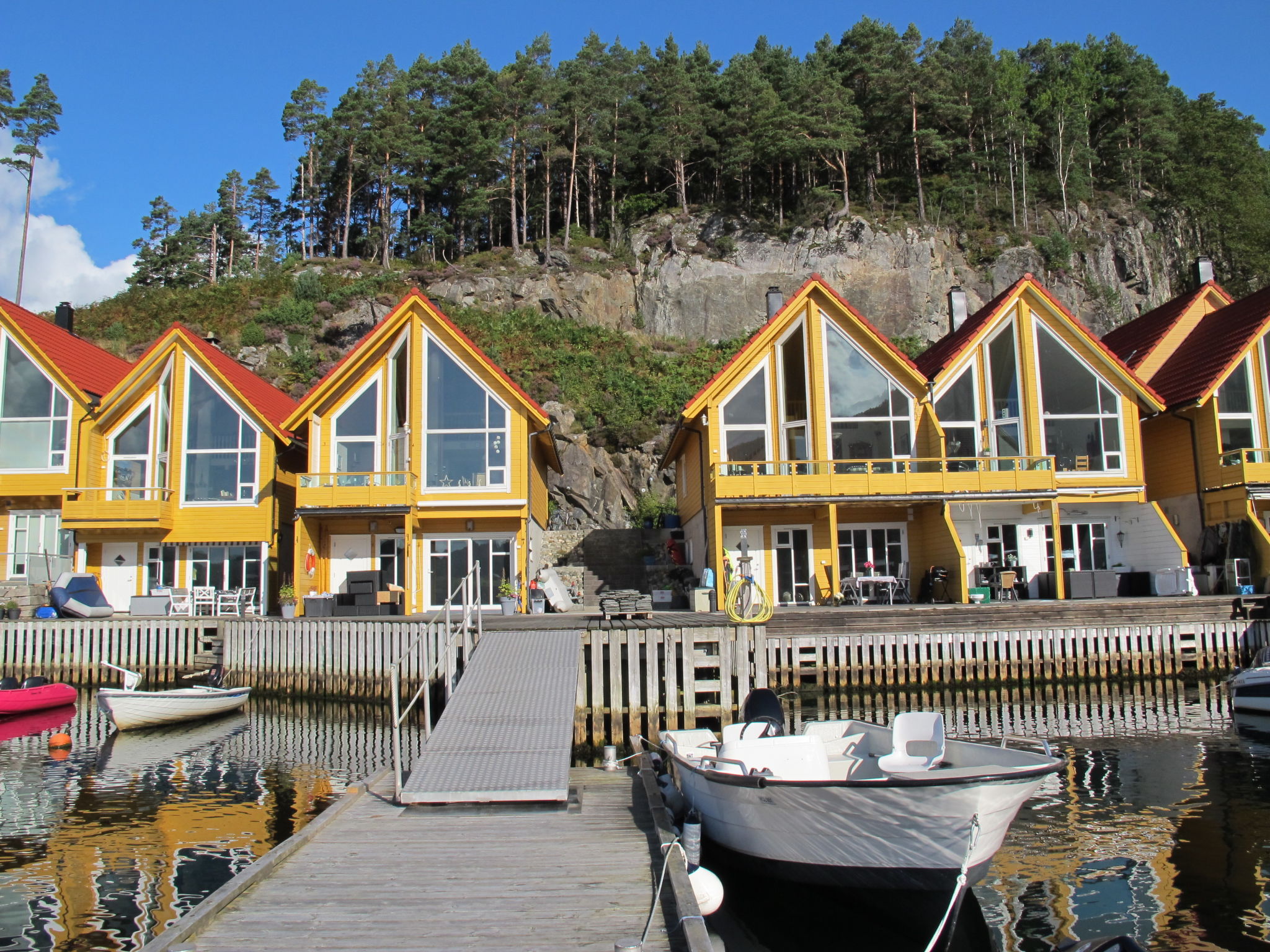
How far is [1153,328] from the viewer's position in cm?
3147

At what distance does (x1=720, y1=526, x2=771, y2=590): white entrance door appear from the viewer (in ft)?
86.7

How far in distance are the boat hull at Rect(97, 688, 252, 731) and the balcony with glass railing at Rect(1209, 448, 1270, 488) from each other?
86.8ft

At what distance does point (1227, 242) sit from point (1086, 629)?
5401cm

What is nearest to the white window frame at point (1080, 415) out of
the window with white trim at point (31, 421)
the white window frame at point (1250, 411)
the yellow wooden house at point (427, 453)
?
the white window frame at point (1250, 411)

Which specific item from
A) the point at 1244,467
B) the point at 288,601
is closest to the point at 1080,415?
the point at 1244,467

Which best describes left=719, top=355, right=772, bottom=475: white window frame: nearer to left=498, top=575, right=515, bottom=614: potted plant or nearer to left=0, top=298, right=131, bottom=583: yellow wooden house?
left=498, top=575, right=515, bottom=614: potted plant

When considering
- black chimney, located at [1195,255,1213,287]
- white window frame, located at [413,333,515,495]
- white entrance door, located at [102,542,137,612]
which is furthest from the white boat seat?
black chimney, located at [1195,255,1213,287]

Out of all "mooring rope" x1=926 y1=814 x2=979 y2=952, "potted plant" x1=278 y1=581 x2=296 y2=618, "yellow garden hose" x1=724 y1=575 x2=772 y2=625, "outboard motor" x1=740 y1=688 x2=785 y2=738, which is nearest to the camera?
"mooring rope" x1=926 y1=814 x2=979 y2=952

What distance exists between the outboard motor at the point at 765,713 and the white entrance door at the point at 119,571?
71.7 ft

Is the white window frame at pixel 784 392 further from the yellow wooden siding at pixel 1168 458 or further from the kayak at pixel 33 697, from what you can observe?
the kayak at pixel 33 697

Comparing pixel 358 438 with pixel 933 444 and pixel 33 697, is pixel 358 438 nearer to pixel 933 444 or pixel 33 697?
pixel 33 697

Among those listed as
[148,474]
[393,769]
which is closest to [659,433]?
[148,474]

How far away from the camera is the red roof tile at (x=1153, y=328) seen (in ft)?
100.0

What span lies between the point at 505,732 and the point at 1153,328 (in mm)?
28275
